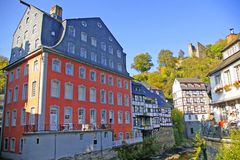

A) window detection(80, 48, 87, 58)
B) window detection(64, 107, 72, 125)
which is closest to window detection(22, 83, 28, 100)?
window detection(64, 107, 72, 125)

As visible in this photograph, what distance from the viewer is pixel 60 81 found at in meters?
24.2

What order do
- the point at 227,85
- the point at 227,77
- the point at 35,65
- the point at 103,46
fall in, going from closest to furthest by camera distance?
the point at 227,85 < the point at 227,77 < the point at 35,65 < the point at 103,46

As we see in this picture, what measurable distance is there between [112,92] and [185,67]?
55244mm

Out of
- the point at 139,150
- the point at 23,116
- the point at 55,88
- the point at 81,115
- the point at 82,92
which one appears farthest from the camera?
the point at 139,150

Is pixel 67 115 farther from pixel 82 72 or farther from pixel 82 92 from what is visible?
pixel 82 72

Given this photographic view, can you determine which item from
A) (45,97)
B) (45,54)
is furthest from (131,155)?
(45,54)

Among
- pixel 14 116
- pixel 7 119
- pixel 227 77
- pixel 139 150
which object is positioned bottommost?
pixel 139 150

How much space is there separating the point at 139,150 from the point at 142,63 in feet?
174

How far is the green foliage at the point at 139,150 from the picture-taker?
2778 cm

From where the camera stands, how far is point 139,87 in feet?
132

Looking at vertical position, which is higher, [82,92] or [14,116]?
[82,92]

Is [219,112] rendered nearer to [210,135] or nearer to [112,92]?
[210,135]

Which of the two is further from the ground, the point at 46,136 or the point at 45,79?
the point at 45,79

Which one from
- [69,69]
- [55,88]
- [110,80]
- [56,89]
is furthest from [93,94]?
[55,88]
